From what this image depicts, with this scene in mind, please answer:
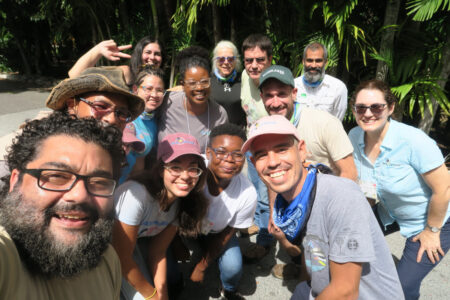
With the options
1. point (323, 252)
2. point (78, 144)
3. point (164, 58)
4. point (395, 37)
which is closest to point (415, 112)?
point (395, 37)

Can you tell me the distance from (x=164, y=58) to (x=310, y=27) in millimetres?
2906

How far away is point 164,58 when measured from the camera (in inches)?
157

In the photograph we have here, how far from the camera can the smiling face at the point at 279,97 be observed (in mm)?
2674

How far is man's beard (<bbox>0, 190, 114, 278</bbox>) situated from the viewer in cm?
118

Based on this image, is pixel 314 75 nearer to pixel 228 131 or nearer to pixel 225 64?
pixel 225 64

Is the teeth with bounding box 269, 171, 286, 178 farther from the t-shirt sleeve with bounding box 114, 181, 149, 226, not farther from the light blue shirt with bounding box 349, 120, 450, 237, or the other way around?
the light blue shirt with bounding box 349, 120, 450, 237

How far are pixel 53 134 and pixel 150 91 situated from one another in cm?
156

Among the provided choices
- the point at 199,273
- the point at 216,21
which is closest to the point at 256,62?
the point at 199,273

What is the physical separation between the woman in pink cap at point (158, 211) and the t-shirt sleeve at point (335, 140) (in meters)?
1.12

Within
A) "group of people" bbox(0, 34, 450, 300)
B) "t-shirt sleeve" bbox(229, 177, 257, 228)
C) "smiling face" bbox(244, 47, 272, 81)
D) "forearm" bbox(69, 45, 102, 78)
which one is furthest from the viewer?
"smiling face" bbox(244, 47, 272, 81)

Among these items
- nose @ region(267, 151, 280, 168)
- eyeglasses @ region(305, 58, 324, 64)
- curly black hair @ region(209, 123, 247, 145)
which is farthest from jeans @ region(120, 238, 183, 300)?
eyeglasses @ region(305, 58, 324, 64)

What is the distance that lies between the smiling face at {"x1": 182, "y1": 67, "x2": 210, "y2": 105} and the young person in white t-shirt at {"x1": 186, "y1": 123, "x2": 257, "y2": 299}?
1.73 ft

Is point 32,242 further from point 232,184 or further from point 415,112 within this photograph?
point 415,112

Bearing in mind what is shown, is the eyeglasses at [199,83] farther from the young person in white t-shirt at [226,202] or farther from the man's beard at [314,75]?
the man's beard at [314,75]
